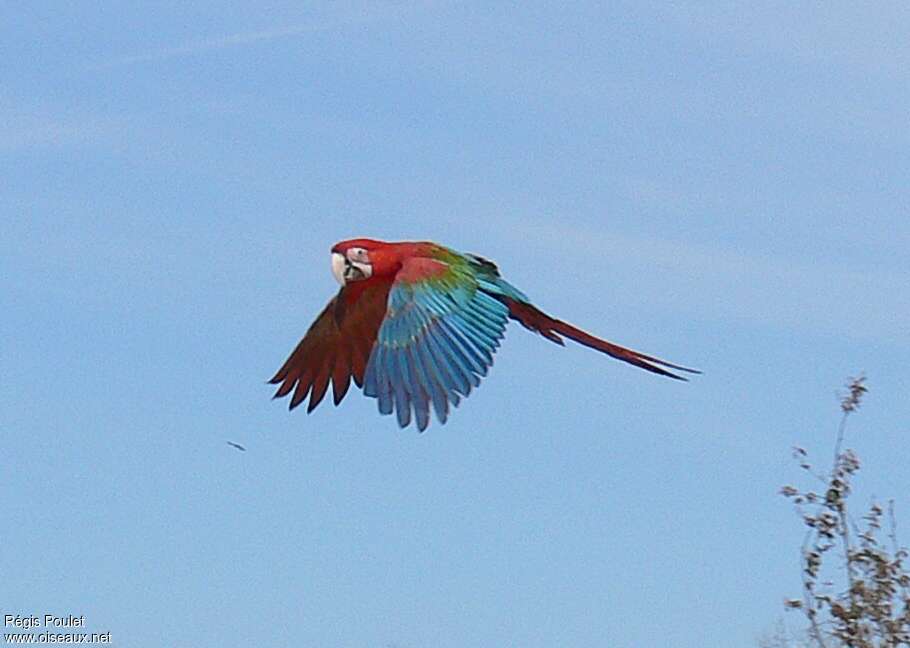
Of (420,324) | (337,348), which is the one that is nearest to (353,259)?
(420,324)

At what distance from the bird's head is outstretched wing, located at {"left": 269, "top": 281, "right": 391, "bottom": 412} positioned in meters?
0.43

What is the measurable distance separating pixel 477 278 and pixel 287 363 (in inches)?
47.1

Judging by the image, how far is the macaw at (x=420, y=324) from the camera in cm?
726

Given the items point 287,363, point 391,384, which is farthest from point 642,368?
point 287,363

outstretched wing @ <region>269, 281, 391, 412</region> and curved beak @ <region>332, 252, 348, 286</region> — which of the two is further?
outstretched wing @ <region>269, 281, 391, 412</region>

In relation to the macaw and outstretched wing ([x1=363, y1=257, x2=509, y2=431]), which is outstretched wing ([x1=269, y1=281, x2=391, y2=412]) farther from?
outstretched wing ([x1=363, y1=257, x2=509, y2=431])

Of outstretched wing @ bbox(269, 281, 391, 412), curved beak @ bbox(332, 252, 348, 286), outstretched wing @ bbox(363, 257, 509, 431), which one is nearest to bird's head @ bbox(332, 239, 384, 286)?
curved beak @ bbox(332, 252, 348, 286)

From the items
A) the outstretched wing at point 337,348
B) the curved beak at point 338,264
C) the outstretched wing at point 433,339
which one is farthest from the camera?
the outstretched wing at point 337,348

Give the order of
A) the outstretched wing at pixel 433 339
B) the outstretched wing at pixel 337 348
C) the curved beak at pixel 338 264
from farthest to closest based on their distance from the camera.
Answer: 1. the outstretched wing at pixel 337 348
2. the curved beak at pixel 338 264
3. the outstretched wing at pixel 433 339

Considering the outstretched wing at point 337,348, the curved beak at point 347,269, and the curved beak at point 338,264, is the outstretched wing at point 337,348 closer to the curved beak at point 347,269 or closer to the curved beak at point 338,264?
the curved beak at point 347,269

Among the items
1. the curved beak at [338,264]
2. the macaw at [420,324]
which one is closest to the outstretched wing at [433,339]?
the macaw at [420,324]

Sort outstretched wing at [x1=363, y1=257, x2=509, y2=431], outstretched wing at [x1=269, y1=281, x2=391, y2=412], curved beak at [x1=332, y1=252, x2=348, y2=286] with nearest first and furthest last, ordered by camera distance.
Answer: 1. outstretched wing at [x1=363, y1=257, x2=509, y2=431]
2. curved beak at [x1=332, y1=252, x2=348, y2=286]
3. outstretched wing at [x1=269, y1=281, x2=391, y2=412]

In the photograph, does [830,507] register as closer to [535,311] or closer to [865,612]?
[865,612]

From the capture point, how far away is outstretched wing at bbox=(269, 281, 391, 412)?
8125mm
